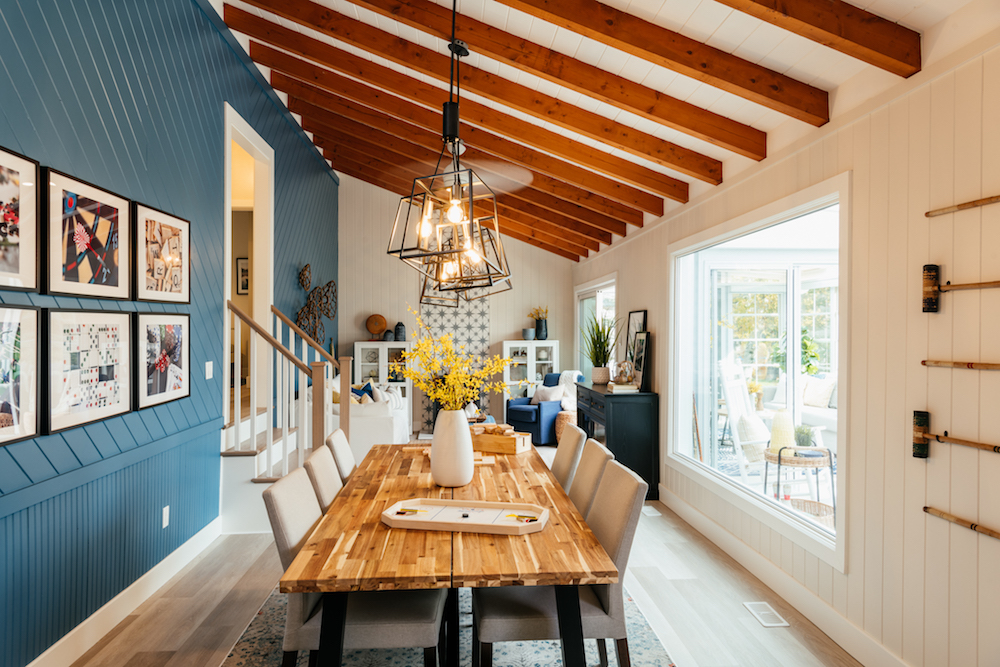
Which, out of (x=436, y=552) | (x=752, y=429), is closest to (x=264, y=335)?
(x=436, y=552)

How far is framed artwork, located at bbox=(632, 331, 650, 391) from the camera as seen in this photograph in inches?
194

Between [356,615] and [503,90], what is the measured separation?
3124 millimetres

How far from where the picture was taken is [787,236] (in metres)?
3.69

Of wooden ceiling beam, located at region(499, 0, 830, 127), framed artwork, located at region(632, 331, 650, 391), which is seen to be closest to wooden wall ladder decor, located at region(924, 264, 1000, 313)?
wooden ceiling beam, located at region(499, 0, 830, 127)

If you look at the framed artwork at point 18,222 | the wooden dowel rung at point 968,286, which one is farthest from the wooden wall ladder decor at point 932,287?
the framed artwork at point 18,222

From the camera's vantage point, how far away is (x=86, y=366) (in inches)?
96.3

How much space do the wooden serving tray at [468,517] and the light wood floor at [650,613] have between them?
1022 mm

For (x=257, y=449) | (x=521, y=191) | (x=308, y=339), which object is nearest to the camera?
(x=257, y=449)

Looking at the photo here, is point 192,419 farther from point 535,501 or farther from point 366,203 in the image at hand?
point 366,203

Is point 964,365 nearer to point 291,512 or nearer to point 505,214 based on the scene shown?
point 291,512

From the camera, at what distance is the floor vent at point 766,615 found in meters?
2.69

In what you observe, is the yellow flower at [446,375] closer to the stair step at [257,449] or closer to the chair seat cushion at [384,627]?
the chair seat cushion at [384,627]

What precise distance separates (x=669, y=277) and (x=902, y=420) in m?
2.43

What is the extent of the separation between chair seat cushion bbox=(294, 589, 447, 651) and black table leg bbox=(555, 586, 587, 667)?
43 centimetres
